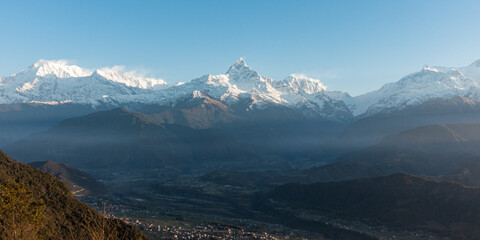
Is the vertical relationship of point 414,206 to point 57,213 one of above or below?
below

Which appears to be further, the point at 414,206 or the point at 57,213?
the point at 414,206

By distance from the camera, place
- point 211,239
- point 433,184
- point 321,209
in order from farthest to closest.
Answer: point 321,209 → point 433,184 → point 211,239

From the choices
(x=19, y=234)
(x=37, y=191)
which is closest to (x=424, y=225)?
(x=37, y=191)

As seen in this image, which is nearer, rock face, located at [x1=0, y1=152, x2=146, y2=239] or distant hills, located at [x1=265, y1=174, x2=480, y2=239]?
rock face, located at [x1=0, y1=152, x2=146, y2=239]

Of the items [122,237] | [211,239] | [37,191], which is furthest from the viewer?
[211,239]

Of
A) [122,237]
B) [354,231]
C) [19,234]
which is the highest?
[19,234]

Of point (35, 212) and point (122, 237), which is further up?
point (35, 212)

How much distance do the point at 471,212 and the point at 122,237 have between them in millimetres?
137513

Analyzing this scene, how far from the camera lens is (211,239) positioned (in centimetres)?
13388

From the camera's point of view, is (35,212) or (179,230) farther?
(179,230)

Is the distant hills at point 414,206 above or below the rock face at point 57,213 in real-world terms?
below

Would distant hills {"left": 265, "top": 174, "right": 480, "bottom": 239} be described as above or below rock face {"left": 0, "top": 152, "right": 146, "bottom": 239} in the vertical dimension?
below

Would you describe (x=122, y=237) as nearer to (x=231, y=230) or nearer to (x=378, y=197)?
(x=231, y=230)

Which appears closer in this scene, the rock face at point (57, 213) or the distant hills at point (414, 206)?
the rock face at point (57, 213)
